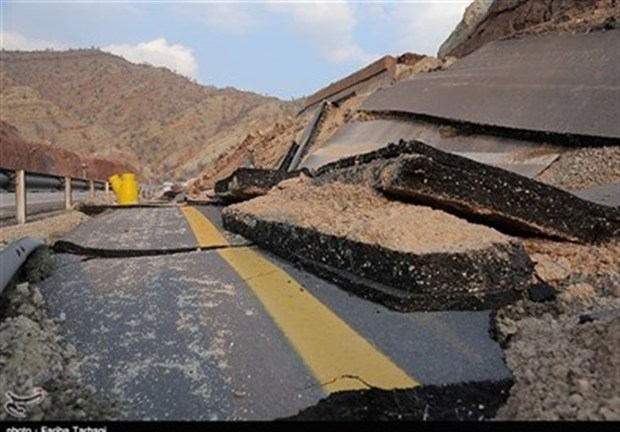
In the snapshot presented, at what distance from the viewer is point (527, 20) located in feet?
41.0

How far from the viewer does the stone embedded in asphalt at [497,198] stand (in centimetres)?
299

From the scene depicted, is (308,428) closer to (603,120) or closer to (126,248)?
(126,248)

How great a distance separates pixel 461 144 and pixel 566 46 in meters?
1.83

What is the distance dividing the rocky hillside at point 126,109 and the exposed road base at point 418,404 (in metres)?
37.7

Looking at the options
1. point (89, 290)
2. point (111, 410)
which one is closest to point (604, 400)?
point (111, 410)

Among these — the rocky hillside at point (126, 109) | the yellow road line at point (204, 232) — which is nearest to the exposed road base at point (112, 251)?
the yellow road line at point (204, 232)

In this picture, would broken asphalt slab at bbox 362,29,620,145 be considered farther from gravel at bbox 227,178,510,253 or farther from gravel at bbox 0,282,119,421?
gravel at bbox 0,282,119,421

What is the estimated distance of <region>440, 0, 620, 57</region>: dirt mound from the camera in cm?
815

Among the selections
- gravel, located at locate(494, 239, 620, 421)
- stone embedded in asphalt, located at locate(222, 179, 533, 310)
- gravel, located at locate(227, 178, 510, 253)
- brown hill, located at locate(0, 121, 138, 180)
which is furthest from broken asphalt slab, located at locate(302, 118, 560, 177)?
brown hill, located at locate(0, 121, 138, 180)

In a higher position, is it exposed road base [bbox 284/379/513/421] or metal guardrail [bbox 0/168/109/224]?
exposed road base [bbox 284/379/513/421]

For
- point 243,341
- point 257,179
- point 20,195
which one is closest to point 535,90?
point 257,179

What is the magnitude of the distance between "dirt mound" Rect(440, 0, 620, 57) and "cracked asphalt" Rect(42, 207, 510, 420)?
645cm

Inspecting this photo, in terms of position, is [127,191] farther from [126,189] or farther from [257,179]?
[257,179]

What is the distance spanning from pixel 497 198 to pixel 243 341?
5.12ft
